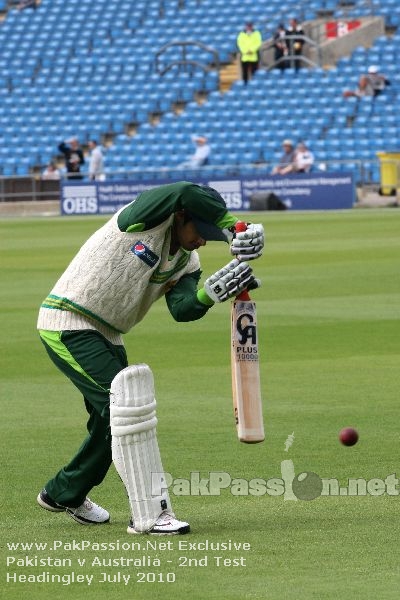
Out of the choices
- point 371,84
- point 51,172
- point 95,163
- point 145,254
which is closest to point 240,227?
point 145,254

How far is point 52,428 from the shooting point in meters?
9.27

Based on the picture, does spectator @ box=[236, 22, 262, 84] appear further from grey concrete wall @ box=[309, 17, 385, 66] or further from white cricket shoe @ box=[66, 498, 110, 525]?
white cricket shoe @ box=[66, 498, 110, 525]

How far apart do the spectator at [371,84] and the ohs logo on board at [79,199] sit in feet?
25.1

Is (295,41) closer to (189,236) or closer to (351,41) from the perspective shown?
(351,41)

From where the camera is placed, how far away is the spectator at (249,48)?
40.4 meters

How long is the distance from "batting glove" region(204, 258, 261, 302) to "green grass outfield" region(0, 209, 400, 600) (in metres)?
1.04

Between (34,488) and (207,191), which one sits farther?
(34,488)

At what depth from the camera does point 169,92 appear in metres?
43.5

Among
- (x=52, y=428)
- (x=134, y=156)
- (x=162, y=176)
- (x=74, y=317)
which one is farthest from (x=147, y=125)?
(x=74, y=317)

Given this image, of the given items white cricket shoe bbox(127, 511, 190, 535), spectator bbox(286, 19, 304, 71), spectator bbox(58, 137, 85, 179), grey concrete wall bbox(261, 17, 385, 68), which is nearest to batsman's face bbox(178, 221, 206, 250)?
white cricket shoe bbox(127, 511, 190, 535)

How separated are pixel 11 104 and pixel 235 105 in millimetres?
8138

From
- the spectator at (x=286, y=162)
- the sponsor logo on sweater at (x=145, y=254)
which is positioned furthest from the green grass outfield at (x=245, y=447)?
the spectator at (x=286, y=162)

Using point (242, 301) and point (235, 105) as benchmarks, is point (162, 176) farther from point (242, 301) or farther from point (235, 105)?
point (242, 301)

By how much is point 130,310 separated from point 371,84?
33330 millimetres
